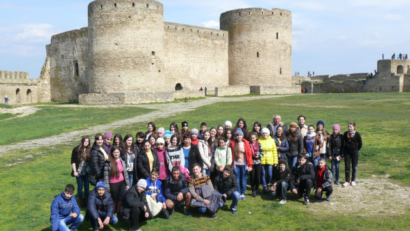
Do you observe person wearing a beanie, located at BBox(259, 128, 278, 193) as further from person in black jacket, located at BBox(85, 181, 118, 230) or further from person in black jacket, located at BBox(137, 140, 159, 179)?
person in black jacket, located at BBox(85, 181, 118, 230)

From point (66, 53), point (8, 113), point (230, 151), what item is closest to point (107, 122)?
point (8, 113)

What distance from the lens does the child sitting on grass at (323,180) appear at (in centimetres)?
771

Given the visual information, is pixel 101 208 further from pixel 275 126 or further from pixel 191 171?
pixel 275 126

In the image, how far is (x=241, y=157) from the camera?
805 centimetres

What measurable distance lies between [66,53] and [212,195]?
37.1m

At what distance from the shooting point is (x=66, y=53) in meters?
40.3

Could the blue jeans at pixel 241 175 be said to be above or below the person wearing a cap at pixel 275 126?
below

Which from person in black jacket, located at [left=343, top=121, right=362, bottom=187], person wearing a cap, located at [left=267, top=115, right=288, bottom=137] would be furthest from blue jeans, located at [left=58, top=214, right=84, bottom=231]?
person in black jacket, located at [left=343, top=121, right=362, bottom=187]

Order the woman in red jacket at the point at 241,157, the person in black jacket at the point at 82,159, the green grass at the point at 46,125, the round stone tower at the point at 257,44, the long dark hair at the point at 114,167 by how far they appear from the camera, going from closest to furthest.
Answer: the long dark hair at the point at 114,167
the person in black jacket at the point at 82,159
the woman in red jacket at the point at 241,157
the green grass at the point at 46,125
the round stone tower at the point at 257,44

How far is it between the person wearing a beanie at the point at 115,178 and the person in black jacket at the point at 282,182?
3196mm

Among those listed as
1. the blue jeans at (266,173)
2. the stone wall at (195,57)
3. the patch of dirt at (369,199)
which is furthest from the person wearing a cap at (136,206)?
the stone wall at (195,57)

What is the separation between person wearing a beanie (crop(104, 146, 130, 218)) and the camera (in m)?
7.11

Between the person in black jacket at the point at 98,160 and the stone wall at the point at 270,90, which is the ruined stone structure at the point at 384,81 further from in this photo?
the person in black jacket at the point at 98,160

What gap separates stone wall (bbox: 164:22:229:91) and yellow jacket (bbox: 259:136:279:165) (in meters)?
30.0
